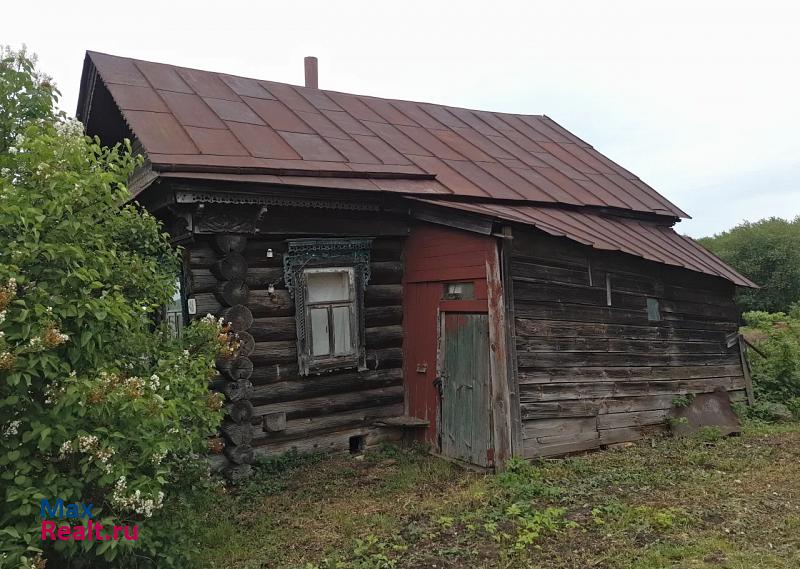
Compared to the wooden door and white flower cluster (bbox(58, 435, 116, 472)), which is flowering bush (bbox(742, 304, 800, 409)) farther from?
white flower cluster (bbox(58, 435, 116, 472))

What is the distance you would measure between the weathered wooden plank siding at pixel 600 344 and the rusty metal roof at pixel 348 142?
5.06 ft

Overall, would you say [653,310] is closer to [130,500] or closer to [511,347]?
[511,347]

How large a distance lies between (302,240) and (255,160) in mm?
1126

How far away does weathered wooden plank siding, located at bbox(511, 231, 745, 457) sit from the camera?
288 inches

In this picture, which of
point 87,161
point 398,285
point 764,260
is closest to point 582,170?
point 398,285

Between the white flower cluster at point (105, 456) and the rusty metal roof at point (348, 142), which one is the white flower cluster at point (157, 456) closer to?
the white flower cluster at point (105, 456)

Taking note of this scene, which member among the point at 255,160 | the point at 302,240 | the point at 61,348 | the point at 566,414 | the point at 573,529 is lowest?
the point at 573,529

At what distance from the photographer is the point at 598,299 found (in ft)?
26.5

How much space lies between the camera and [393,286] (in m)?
8.40

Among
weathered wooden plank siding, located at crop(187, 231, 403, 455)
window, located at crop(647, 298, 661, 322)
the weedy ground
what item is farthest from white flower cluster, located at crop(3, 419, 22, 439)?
window, located at crop(647, 298, 661, 322)

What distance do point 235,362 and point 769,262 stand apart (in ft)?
79.9

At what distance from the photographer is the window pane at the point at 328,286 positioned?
25.4ft

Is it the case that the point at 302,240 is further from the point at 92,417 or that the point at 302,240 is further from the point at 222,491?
the point at 92,417

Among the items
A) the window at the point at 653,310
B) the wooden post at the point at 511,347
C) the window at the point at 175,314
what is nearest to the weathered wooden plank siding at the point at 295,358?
the window at the point at 175,314
